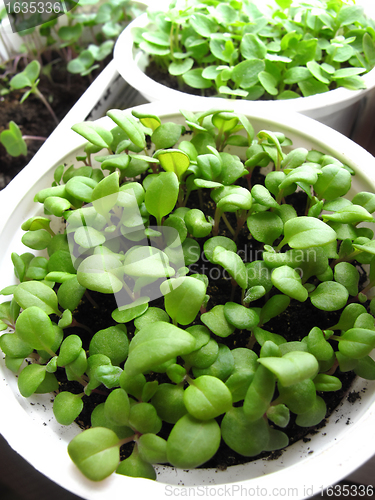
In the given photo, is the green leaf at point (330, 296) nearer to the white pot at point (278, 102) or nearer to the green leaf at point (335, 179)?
the green leaf at point (335, 179)

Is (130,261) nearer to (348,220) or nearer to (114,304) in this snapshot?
(114,304)

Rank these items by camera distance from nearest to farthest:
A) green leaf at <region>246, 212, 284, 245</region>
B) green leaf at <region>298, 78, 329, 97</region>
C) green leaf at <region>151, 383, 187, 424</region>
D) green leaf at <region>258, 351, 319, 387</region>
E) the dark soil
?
green leaf at <region>258, 351, 319, 387</region>, green leaf at <region>151, 383, 187, 424</region>, green leaf at <region>246, 212, 284, 245</region>, green leaf at <region>298, 78, 329, 97</region>, the dark soil

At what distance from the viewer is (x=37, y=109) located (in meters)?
1.29

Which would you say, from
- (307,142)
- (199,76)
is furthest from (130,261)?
(199,76)

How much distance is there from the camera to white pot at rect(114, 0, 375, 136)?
2.65 feet

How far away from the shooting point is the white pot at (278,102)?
2.65 ft

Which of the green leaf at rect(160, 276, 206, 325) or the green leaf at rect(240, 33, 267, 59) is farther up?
the green leaf at rect(240, 33, 267, 59)

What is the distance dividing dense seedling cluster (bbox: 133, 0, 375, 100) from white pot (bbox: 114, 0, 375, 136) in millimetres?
31

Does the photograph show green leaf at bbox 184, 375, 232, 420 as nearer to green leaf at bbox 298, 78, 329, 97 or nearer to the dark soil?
green leaf at bbox 298, 78, 329, 97

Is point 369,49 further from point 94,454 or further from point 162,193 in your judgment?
point 94,454

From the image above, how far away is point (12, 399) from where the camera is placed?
520 millimetres

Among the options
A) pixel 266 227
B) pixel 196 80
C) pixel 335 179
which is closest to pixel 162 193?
pixel 266 227

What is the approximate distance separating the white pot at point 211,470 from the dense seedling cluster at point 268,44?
7.7 inches

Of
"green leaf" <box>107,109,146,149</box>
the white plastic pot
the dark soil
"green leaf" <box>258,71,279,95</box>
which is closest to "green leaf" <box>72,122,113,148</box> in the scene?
"green leaf" <box>107,109,146,149</box>
